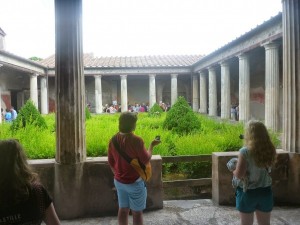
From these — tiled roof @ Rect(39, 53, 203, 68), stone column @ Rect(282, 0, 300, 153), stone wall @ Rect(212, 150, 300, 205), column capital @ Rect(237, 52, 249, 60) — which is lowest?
stone wall @ Rect(212, 150, 300, 205)

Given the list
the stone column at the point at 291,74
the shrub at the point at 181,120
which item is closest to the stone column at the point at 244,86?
the shrub at the point at 181,120

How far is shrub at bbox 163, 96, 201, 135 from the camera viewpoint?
26.8 feet

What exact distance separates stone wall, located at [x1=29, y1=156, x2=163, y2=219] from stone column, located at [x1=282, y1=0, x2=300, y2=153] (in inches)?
70.4

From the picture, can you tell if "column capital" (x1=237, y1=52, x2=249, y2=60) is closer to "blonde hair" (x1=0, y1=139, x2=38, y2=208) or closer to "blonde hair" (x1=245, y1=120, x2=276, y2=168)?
"blonde hair" (x1=245, y1=120, x2=276, y2=168)

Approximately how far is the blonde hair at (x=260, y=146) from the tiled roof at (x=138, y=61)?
2090cm

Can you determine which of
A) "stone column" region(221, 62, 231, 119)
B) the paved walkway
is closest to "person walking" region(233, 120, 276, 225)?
the paved walkway

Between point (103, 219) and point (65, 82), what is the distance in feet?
5.53

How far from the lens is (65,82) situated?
348 centimetres

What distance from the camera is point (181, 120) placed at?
822 cm

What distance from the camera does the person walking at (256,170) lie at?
7.61ft

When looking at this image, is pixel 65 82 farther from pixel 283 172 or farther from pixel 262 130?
pixel 283 172

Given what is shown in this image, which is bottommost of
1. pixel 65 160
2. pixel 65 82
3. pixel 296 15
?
pixel 65 160

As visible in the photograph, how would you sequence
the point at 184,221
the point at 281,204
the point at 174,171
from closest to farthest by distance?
1. the point at 184,221
2. the point at 281,204
3. the point at 174,171

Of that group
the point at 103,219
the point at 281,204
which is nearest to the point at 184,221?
the point at 103,219
